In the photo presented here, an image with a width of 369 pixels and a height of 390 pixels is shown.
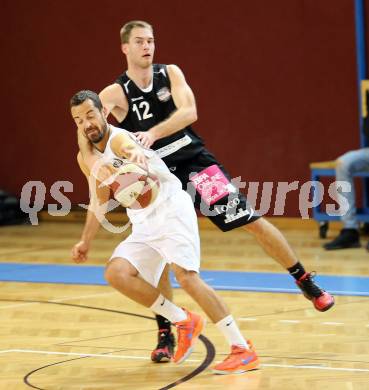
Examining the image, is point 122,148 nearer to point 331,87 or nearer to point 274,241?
point 274,241

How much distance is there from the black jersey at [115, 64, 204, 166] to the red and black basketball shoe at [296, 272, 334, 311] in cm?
97

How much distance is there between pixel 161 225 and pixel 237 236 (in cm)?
552

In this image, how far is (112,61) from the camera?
459 inches

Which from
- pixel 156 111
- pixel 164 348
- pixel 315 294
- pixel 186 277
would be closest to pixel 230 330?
pixel 186 277

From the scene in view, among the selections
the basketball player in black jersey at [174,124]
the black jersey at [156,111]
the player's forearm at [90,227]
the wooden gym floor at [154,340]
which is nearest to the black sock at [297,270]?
the basketball player in black jersey at [174,124]

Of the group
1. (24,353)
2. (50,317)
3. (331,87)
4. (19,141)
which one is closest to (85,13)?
(19,141)

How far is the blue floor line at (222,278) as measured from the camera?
735 cm

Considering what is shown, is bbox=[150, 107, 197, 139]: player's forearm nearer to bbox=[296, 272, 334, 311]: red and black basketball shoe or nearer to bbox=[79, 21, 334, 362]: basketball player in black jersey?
bbox=[79, 21, 334, 362]: basketball player in black jersey

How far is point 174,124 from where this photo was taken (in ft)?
18.4

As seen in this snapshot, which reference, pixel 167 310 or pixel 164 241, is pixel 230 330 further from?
pixel 164 241

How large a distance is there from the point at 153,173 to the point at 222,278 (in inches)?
112

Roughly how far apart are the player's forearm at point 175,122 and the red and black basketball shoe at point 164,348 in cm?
106

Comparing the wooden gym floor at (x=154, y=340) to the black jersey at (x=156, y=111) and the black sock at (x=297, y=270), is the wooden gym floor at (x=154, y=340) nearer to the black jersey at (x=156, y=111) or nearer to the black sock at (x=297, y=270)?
the black sock at (x=297, y=270)

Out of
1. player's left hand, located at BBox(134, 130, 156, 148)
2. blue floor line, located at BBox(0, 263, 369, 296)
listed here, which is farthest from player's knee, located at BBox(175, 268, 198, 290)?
blue floor line, located at BBox(0, 263, 369, 296)
